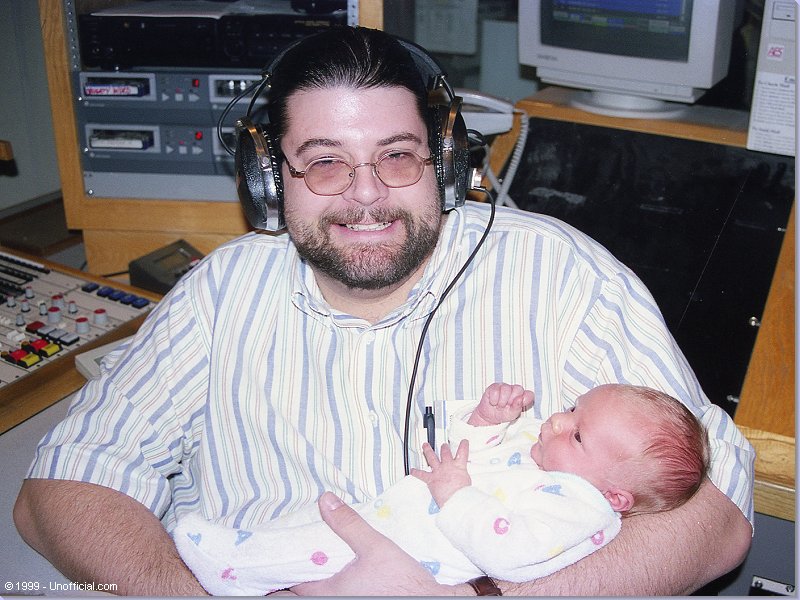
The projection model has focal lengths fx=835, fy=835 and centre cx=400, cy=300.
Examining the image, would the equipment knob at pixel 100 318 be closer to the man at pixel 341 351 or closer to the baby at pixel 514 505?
the man at pixel 341 351

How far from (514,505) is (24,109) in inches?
62.2

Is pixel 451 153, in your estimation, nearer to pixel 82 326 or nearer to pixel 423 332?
pixel 423 332

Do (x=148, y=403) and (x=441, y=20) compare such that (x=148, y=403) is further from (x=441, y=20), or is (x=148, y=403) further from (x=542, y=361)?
(x=441, y=20)

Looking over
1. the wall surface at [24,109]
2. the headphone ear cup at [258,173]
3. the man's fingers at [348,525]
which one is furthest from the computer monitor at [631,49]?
the man's fingers at [348,525]

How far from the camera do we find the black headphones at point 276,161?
1157 millimetres

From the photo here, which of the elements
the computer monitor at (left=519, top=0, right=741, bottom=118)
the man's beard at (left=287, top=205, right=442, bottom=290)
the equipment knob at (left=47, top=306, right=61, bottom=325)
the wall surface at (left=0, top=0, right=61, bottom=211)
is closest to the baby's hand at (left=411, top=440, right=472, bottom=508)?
the man's beard at (left=287, top=205, right=442, bottom=290)

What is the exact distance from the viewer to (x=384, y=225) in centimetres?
117

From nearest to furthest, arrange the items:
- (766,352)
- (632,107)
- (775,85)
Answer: (766,352), (775,85), (632,107)

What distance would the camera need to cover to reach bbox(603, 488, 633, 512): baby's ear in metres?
0.97

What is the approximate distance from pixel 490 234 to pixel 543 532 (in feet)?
1.52

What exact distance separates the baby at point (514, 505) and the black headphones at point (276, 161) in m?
0.32

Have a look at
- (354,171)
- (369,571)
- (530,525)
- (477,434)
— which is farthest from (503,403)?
(354,171)

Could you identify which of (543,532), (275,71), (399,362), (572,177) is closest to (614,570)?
(543,532)

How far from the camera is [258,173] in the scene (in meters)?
1.16
